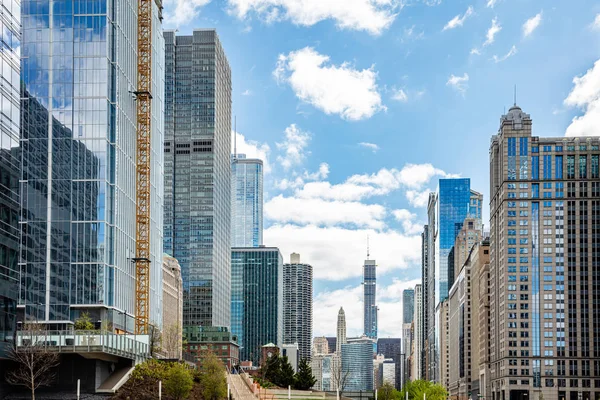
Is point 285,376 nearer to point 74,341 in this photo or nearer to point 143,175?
point 143,175

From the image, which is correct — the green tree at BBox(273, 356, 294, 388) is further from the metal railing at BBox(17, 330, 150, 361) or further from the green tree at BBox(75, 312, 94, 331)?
the metal railing at BBox(17, 330, 150, 361)

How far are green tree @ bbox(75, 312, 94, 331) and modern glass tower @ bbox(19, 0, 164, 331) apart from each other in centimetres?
142

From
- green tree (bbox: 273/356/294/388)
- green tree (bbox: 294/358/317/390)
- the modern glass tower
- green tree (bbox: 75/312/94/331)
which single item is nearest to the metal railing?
green tree (bbox: 75/312/94/331)

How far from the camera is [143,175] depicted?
148 meters

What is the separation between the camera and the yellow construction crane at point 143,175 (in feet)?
469

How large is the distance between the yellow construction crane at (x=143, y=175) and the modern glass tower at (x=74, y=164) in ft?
15.2

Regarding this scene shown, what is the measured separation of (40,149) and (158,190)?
34.4m

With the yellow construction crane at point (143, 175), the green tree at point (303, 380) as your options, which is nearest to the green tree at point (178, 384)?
the yellow construction crane at point (143, 175)

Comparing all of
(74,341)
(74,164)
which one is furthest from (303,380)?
(74,341)

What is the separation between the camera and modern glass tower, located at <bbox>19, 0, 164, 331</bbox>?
412 ft

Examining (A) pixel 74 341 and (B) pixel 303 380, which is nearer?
(A) pixel 74 341

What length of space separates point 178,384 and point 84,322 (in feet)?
94.0

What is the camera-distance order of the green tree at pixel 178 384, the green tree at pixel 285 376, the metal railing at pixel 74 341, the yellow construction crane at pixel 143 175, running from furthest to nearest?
1. the green tree at pixel 285 376
2. the yellow construction crane at pixel 143 175
3. the green tree at pixel 178 384
4. the metal railing at pixel 74 341

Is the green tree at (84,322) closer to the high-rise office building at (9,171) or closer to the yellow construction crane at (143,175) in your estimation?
the yellow construction crane at (143,175)
